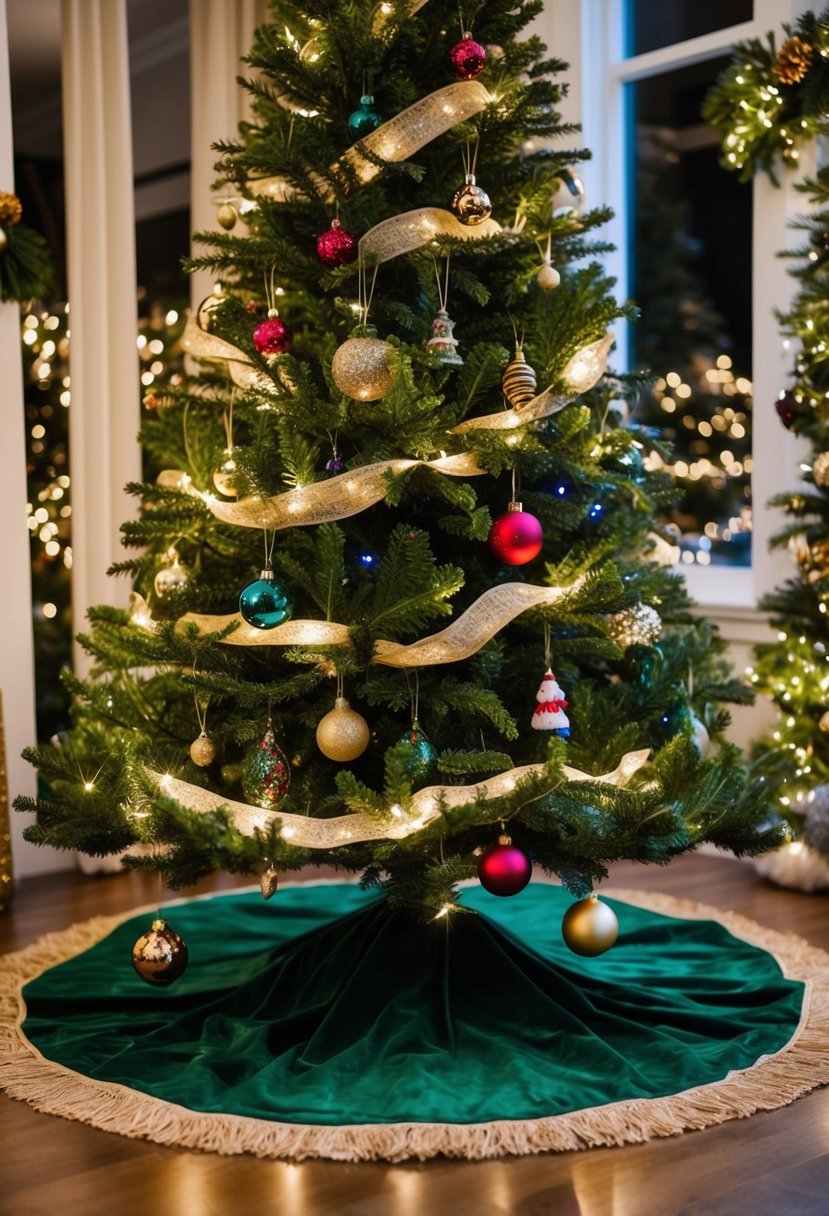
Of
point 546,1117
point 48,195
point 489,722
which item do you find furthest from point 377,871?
point 48,195

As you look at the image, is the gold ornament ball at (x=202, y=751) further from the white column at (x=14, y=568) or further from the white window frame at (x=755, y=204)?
the white window frame at (x=755, y=204)

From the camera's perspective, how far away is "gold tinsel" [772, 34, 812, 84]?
3215mm

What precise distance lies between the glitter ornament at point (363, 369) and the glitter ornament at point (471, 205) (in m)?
0.28

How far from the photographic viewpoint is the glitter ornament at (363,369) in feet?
6.88

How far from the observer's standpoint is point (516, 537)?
217 centimetres


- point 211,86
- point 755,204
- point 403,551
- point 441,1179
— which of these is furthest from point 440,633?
point 211,86

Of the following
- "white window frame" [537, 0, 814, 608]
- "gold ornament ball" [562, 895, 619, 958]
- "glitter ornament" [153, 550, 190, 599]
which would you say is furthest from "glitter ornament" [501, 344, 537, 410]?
"white window frame" [537, 0, 814, 608]

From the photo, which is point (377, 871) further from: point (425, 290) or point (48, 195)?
point (48, 195)

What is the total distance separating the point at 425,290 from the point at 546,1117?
134 cm

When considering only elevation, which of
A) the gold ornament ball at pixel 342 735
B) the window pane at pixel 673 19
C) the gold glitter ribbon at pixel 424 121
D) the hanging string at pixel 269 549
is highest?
the window pane at pixel 673 19

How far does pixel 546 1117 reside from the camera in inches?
78.0

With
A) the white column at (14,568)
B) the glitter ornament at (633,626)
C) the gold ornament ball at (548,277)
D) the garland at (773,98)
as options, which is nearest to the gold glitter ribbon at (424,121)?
the gold ornament ball at (548,277)

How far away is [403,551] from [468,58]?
0.84 m

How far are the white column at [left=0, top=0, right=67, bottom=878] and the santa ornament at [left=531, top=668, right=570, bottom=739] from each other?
69.3 inches
